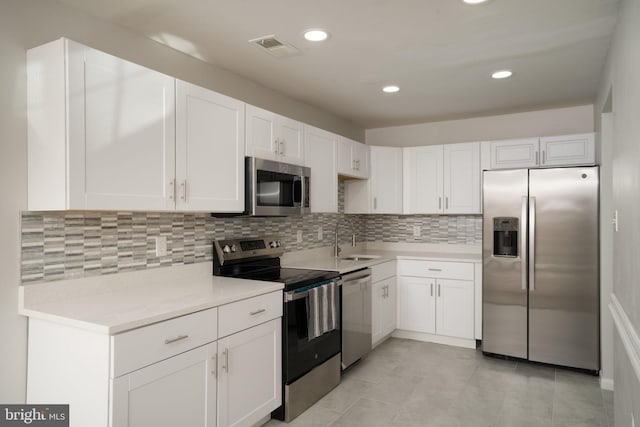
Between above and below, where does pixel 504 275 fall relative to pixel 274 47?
below

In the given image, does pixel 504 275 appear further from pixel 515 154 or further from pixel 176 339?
pixel 176 339

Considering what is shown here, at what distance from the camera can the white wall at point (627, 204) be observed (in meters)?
1.67

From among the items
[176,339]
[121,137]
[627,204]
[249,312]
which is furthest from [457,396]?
[121,137]

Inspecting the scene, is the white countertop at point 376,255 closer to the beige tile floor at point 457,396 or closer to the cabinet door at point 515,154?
the beige tile floor at point 457,396

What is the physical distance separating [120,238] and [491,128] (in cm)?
402

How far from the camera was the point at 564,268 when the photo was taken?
3555mm

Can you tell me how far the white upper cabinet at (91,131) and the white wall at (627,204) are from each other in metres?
→ 2.23

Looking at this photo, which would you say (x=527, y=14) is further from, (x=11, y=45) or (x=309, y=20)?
(x=11, y=45)

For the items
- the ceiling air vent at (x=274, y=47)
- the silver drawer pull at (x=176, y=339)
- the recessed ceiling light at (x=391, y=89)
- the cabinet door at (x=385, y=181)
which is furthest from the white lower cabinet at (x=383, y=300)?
the silver drawer pull at (x=176, y=339)

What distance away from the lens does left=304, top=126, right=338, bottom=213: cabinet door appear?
357 cm

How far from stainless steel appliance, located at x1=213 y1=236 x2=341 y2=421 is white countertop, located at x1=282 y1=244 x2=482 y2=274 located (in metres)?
0.35

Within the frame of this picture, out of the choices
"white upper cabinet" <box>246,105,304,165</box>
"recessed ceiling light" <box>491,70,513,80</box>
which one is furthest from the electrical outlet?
"recessed ceiling light" <box>491,70,513,80</box>

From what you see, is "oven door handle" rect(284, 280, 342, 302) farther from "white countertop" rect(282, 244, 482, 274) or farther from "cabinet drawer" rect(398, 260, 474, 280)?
"cabinet drawer" rect(398, 260, 474, 280)

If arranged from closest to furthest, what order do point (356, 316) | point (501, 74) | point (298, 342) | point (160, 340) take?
point (160, 340) < point (298, 342) < point (501, 74) < point (356, 316)
